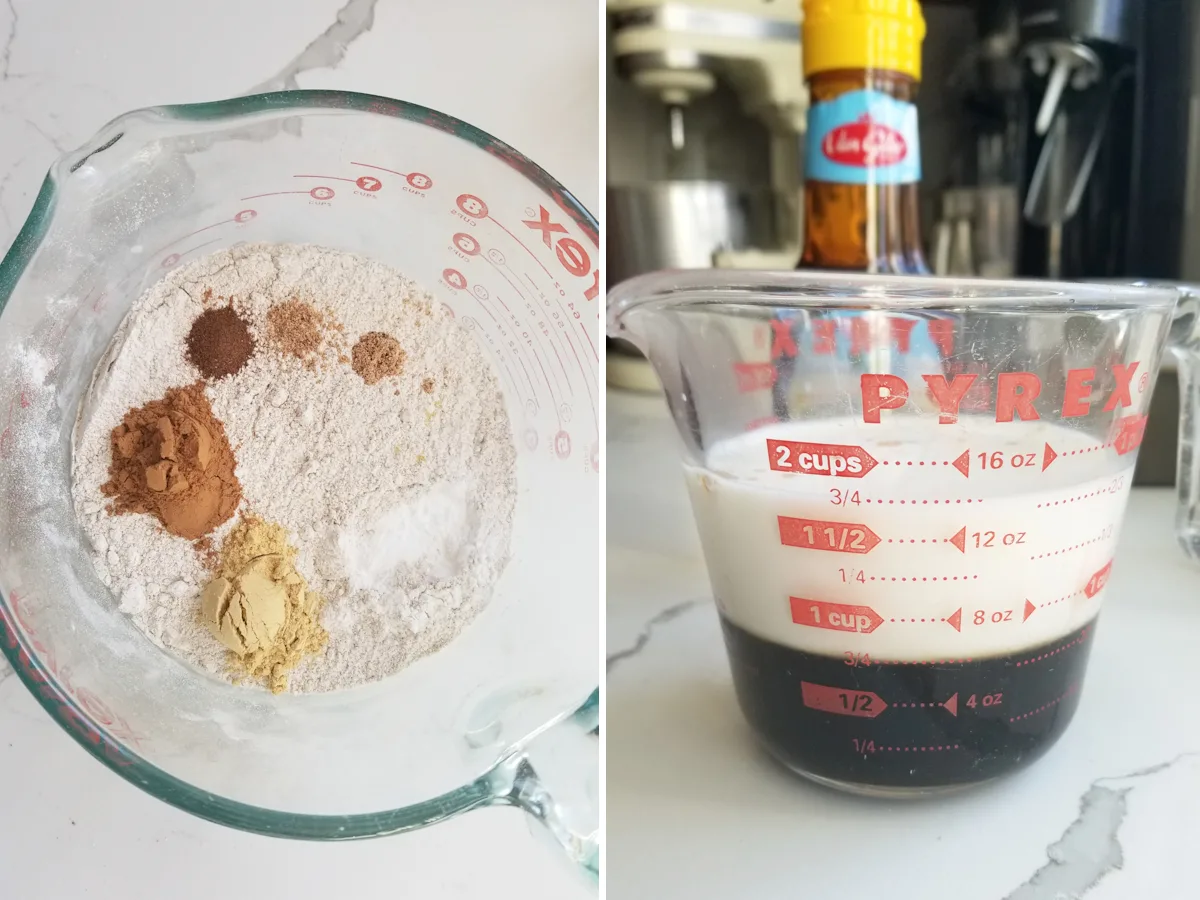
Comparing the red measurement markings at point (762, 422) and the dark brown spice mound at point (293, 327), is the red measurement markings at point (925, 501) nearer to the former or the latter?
the red measurement markings at point (762, 422)

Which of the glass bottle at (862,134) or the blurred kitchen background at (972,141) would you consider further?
the blurred kitchen background at (972,141)

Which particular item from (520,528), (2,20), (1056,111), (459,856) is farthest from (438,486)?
(1056,111)

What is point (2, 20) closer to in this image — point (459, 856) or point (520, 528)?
point (520, 528)

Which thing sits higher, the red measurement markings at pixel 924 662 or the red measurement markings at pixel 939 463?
the red measurement markings at pixel 939 463

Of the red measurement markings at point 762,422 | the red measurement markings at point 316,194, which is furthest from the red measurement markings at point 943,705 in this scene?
the red measurement markings at point 316,194

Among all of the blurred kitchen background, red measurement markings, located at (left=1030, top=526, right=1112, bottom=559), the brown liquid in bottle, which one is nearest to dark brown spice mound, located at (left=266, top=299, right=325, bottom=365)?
red measurement markings, located at (left=1030, top=526, right=1112, bottom=559)

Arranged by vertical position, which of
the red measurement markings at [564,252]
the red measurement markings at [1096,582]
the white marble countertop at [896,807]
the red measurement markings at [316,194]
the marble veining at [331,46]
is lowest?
the white marble countertop at [896,807]

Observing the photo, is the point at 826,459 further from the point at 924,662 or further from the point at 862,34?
the point at 862,34

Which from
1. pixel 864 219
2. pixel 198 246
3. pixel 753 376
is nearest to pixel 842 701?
pixel 753 376
